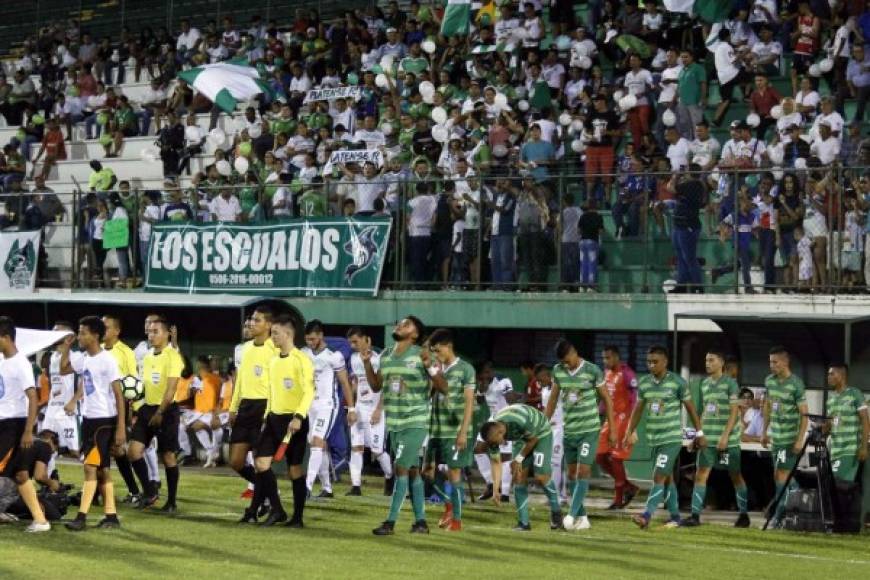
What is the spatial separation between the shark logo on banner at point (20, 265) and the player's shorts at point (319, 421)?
35.6ft

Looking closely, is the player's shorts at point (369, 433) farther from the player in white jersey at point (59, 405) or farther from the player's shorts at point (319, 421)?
the player in white jersey at point (59, 405)

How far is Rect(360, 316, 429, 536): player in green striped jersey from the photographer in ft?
55.0

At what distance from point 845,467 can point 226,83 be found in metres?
17.6

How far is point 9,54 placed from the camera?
4472cm

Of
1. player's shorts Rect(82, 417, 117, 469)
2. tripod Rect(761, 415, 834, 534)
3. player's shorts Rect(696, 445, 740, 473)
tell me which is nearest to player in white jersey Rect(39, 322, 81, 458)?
player's shorts Rect(82, 417, 117, 469)

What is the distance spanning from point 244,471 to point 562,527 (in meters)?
3.24

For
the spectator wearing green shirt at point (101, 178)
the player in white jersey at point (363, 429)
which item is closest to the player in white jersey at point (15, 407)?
the player in white jersey at point (363, 429)

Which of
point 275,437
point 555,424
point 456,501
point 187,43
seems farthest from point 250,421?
point 187,43

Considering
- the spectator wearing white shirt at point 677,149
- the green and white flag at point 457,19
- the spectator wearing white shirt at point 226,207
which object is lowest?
the spectator wearing white shirt at point 226,207

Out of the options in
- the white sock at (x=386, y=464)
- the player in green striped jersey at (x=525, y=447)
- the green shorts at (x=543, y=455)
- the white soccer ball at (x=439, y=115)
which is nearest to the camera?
the player in green striped jersey at (x=525, y=447)

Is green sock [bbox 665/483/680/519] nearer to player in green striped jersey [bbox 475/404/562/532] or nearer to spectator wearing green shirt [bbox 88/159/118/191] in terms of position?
player in green striped jersey [bbox 475/404/562/532]

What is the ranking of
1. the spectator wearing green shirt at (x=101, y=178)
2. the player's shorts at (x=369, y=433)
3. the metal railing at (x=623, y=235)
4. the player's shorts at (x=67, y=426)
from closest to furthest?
the metal railing at (x=623, y=235) → the player's shorts at (x=369, y=433) → the player's shorts at (x=67, y=426) → the spectator wearing green shirt at (x=101, y=178)

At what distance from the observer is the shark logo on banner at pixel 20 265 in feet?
100

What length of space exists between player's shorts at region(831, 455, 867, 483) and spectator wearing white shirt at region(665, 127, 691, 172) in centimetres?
625
